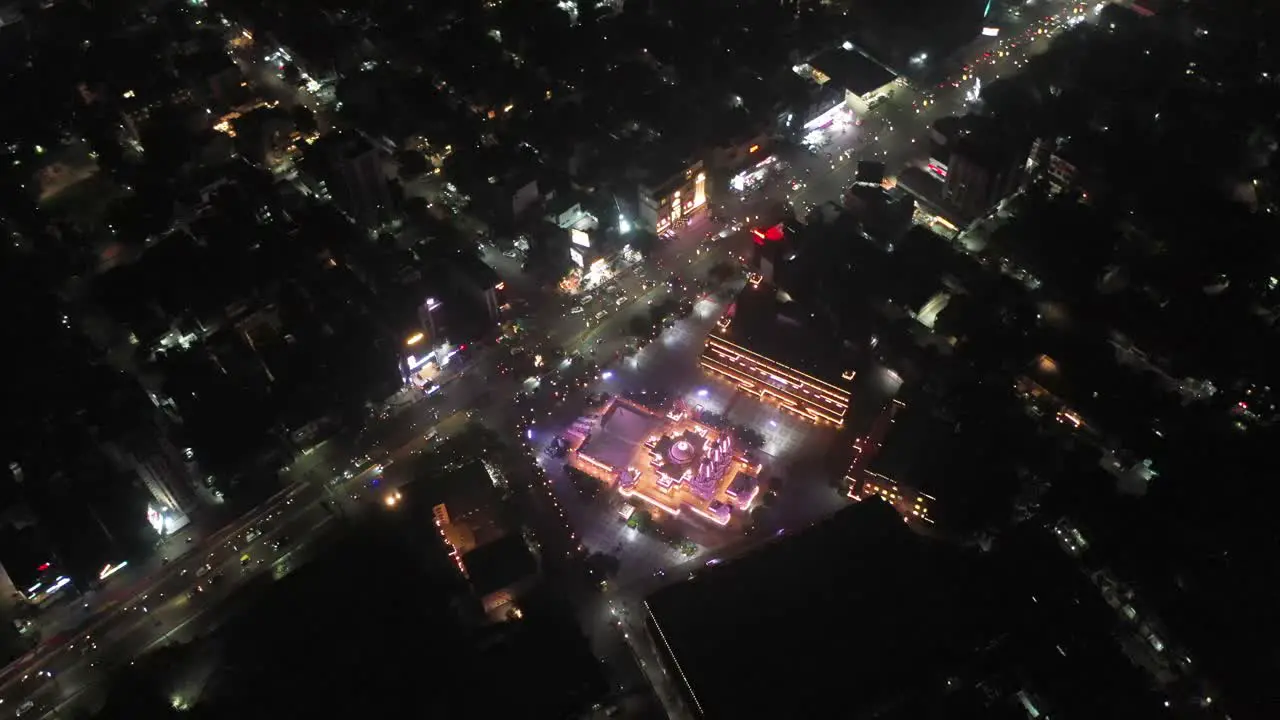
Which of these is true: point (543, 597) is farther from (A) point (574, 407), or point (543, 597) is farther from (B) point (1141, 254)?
(B) point (1141, 254)

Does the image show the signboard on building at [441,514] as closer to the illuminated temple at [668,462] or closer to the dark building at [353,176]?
the illuminated temple at [668,462]

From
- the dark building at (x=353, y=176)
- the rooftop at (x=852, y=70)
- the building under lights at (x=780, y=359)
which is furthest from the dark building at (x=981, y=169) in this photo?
the dark building at (x=353, y=176)

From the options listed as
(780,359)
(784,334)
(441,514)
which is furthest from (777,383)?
(441,514)

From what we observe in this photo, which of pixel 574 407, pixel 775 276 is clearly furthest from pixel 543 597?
pixel 775 276

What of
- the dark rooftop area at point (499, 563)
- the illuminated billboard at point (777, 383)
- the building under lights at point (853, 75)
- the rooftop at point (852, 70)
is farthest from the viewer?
the rooftop at point (852, 70)

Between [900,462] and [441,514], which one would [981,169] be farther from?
[441,514]

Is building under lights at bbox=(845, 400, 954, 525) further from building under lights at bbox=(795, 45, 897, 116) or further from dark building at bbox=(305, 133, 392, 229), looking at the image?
dark building at bbox=(305, 133, 392, 229)

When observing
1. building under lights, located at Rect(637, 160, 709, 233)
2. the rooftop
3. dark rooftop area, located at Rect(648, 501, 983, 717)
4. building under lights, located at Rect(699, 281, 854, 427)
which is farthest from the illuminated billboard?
the rooftop
